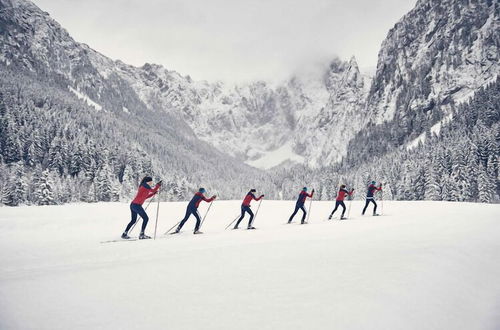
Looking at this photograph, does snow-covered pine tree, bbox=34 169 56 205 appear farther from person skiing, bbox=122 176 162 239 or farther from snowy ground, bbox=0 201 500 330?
snowy ground, bbox=0 201 500 330

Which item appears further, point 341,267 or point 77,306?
point 341,267

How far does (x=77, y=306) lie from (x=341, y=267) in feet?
15.5

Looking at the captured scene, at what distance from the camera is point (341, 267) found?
6.24 metres

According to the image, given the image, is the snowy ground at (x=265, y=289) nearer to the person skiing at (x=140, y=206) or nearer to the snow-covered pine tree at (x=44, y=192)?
the person skiing at (x=140, y=206)

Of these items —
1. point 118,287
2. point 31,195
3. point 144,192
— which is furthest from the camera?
point 31,195

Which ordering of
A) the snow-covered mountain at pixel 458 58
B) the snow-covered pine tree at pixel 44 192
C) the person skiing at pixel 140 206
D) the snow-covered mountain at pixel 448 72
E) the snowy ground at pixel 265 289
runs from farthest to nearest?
the snow-covered mountain at pixel 458 58 < the snow-covered mountain at pixel 448 72 < the snow-covered pine tree at pixel 44 192 < the person skiing at pixel 140 206 < the snowy ground at pixel 265 289

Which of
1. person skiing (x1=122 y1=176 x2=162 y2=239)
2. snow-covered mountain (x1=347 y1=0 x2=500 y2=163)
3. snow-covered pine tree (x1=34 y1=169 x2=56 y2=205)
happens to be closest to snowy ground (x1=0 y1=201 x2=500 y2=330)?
person skiing (x1=122 y1=176 x2=162 y2=239)

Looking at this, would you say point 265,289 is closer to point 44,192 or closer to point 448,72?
point 44,192

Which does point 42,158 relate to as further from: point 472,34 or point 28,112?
A: point 472,34

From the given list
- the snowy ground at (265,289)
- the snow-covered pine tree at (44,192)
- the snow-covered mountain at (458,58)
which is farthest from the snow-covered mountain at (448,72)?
the snowy ground at (265,289)

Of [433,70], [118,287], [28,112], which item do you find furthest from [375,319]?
[433,70]

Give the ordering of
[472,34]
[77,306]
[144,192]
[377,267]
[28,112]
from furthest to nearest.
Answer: [472,34]
[28,112]
[144,192]
[377,267]
[77,306]

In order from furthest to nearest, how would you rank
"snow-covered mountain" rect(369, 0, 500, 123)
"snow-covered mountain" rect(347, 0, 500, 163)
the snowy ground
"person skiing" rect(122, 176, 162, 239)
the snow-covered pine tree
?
"snow-covered mountain" rect(369, 0, 500, 123)
"snow-covered mountain" rect(347, 0, 500, 163)
the snow-covered pine tree
"person skiing" rect(122, 176, 162, 239)
the snowy ground

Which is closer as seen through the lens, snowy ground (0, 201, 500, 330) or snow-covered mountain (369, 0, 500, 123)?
snowy ground (0, 201, 500, 330)
